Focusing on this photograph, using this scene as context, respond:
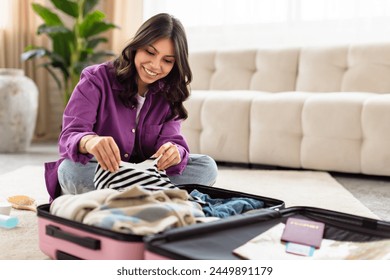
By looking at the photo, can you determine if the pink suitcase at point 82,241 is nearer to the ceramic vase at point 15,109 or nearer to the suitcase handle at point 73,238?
the suitcase handle at point 73,238

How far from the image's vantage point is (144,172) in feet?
4.62

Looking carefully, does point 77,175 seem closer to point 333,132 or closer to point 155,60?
point 155,60

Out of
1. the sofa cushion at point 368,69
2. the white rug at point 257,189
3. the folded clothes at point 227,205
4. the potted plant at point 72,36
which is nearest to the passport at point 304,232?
the folded clothes at point 227,205

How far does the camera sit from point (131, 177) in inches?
54.8

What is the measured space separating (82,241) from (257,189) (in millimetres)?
1248

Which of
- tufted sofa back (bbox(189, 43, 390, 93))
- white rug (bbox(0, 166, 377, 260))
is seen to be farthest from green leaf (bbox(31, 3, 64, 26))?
white rug (bbox(0, 166, 377, 260))

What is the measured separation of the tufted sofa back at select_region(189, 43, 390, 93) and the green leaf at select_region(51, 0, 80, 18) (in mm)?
852

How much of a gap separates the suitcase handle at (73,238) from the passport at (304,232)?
0.34 meters

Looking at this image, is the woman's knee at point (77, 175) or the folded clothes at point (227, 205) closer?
the folded clothes at point (227, 205)

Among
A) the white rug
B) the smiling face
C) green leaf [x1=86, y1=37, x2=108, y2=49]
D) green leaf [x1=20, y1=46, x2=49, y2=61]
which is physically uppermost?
the smiling face

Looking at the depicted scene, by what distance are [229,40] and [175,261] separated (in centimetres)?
297

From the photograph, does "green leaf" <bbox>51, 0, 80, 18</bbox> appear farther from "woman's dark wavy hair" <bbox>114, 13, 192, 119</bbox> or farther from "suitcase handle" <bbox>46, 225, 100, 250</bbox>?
"suitcase handle" <bbox>46, 225, 100, 250</bbox>

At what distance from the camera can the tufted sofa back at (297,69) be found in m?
2.88

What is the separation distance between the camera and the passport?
1050 mm
